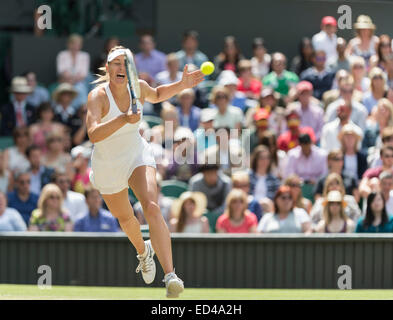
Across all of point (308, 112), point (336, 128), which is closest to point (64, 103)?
point (308, 112)

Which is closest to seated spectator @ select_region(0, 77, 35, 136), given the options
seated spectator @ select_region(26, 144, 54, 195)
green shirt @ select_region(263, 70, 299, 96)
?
seated spectator @ select_region(26, 144, 54, 195)

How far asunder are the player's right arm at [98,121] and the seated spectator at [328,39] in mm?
7407

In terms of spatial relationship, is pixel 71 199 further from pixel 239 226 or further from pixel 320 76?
pixel 320 76

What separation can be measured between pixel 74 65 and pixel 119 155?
7136 millimetres

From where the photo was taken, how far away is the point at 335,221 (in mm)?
10578

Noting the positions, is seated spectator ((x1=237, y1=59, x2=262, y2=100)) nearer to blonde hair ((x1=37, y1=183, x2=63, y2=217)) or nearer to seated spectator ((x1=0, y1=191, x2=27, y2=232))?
blonde hair ((x1=37, y1=183, x2=63, y2=217))

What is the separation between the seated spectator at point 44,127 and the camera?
12.6m

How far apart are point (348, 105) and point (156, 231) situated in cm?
581

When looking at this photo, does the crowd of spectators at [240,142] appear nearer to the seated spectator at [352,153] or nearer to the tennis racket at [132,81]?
the seated spectator at [352,153]

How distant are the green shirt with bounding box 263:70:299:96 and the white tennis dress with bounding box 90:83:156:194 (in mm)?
6871

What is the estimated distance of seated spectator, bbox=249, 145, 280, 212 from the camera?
11.5m

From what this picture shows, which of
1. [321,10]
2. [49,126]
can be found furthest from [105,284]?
[321,10]

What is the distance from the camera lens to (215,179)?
11312 millimetres
